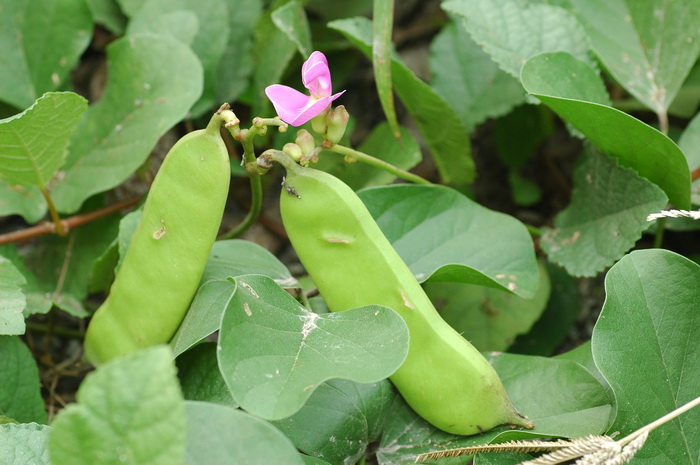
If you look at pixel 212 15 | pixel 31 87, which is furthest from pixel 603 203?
pixel 31 87

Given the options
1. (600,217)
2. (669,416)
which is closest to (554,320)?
(600,217)

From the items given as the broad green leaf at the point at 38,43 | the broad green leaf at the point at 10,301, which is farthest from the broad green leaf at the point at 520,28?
the broad green leaf at the point at 10,301

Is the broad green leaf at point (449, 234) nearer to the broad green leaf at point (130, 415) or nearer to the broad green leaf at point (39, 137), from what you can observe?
the broad green leaf at point (39, 137)

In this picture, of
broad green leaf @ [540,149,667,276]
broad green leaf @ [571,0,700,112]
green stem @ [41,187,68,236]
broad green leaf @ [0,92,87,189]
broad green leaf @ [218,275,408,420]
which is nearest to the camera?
broad green leaf @ [218,275,408,420]

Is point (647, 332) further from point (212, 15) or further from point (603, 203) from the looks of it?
point (212, 15)

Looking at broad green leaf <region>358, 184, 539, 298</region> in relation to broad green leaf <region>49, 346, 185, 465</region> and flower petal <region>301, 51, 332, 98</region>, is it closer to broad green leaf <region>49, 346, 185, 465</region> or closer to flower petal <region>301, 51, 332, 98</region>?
flower petal <region>301, 51, 332, 98</region>

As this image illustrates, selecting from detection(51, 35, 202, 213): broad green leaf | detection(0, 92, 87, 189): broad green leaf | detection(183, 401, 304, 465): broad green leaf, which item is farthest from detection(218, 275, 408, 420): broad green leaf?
detection(51, 35, 202, 213): broad green leaf
